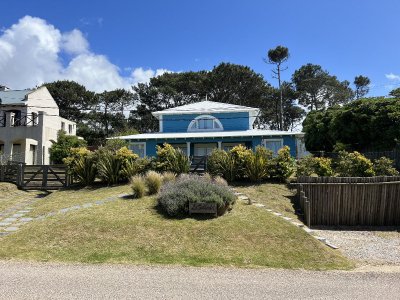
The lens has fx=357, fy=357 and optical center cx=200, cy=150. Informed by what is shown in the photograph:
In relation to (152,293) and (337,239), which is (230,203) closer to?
(337,239)

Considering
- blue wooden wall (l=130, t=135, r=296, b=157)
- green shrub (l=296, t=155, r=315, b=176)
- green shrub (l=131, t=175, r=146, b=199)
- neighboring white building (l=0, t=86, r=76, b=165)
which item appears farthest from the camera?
neighboring white building (l=0, t=86, r=76, b=165)

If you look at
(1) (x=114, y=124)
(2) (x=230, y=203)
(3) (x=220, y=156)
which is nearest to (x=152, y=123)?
(1) (x=114, y=124)

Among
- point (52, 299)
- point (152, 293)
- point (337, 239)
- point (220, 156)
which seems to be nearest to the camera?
point (52, 299)

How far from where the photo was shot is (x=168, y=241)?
9.07 meters

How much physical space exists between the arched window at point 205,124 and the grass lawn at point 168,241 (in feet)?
65.1

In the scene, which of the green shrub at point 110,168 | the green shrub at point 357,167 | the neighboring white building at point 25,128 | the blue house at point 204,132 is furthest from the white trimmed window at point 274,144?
the neighboring white building at point 25,128

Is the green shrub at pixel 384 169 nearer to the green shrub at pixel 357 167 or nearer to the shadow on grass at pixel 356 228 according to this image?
the green shrub at pixel 357 167

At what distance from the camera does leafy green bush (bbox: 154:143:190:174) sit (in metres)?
16.3

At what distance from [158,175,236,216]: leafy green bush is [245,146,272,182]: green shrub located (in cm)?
440

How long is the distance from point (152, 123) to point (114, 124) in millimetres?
6464

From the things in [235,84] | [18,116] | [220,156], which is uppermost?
[235,84]

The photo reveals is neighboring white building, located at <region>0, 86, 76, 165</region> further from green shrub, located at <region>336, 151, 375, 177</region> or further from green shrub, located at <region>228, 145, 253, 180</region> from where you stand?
green shrub, located at <region>336, 151, 375, 177</region>

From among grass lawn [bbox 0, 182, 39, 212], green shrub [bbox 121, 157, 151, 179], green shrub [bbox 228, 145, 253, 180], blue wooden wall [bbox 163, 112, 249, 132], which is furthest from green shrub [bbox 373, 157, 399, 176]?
blue wooden wall [bbox 163, 112, 249, 132]

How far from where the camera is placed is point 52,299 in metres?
5.41
